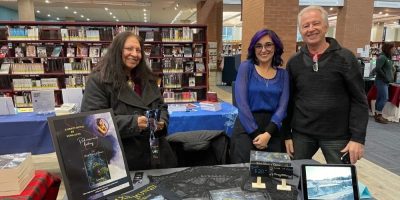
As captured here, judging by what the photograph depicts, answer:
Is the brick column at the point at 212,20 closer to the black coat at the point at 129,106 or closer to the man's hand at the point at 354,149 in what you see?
the black coat at the point at 129,106

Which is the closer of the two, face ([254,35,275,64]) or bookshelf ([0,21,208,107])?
face ([254,35,275,64])

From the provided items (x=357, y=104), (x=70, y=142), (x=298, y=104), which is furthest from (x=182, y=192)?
(x=357, y=104)

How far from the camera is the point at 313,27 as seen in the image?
1.74 meters

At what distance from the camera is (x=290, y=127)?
2.02 metres

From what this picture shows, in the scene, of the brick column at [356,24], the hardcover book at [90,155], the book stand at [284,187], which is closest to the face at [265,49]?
the book stand at [284,187]

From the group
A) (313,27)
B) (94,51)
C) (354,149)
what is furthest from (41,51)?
(354,149)

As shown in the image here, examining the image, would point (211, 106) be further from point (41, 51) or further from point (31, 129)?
point (41, 51)

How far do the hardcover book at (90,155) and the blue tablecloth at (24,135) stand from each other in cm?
216

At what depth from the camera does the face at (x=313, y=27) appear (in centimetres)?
174

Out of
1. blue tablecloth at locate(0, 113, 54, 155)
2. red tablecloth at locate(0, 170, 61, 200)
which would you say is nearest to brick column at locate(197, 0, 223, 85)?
blue tablecloth at locate(0, 113, 54, 155)

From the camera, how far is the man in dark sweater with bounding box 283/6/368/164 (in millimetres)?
1755

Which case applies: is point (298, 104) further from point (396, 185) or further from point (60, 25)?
point (60, 25)

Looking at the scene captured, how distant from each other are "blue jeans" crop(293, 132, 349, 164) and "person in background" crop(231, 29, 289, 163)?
13cm

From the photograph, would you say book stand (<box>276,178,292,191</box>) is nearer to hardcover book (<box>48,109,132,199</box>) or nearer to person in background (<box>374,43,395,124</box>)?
hardcover book (<box>48,109,132,199</box>)
